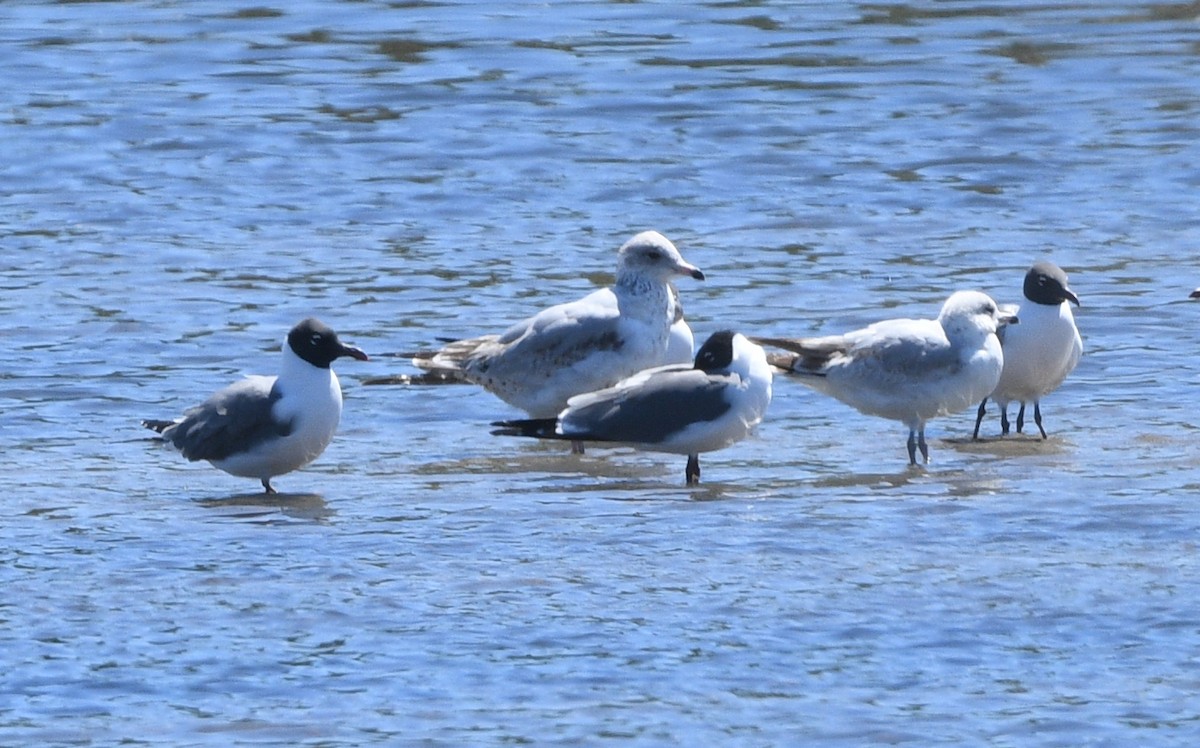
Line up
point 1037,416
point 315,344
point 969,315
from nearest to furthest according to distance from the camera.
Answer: point 315,344, point 969,315, point 1037,416

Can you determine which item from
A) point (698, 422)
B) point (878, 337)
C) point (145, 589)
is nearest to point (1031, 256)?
point (878, 337)

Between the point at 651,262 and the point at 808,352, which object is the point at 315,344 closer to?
the point at 651,262

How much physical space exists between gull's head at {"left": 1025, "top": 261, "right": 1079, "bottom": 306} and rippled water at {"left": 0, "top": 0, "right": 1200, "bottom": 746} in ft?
1.90

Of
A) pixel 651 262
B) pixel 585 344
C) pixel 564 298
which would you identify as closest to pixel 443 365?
pixel 585 344

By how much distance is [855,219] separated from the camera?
15531 millimetres

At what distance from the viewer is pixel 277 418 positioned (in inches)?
378

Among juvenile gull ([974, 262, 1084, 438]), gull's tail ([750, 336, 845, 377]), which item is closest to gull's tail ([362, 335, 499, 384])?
gull's tail ([750, 336, 845, 377])

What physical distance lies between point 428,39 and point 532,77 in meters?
1.98

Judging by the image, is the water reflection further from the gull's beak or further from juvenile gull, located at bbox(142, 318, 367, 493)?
the gull's beak

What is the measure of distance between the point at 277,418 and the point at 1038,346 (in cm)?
352

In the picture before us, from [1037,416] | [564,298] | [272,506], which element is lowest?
[272,506]

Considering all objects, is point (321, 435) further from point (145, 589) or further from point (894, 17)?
point (894, 17)

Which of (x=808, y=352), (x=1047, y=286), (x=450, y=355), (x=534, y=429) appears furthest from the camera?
(x=450, y=355)

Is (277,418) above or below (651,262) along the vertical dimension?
below
